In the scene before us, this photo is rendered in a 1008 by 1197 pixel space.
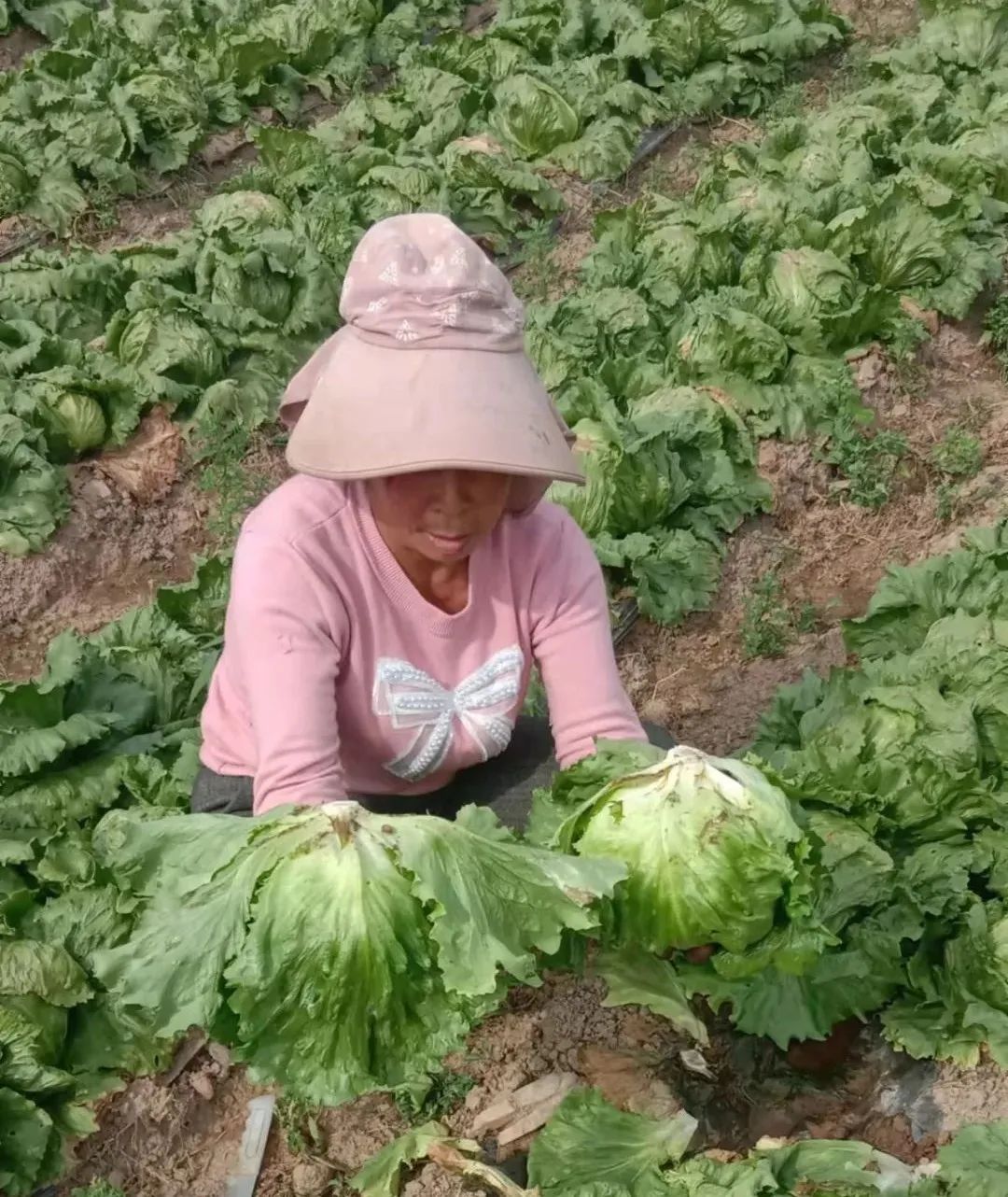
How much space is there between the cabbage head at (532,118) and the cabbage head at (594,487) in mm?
4030

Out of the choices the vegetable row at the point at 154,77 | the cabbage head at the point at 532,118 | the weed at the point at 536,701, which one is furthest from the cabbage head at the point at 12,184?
the weed at the point at 536,701

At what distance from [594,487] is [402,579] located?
8.60 feet

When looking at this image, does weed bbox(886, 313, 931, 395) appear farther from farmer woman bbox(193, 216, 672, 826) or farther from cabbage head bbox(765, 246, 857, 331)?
farmer woman bbox(193, 216, 672, 826)

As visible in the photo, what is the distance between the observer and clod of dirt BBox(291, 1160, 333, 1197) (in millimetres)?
3260

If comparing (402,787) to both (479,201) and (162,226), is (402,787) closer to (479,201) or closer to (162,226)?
(479,201)

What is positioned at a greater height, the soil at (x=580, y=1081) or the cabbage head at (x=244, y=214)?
the cabbage head at (x=244, y=214)

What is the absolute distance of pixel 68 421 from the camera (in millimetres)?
5699

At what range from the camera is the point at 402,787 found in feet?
10.7

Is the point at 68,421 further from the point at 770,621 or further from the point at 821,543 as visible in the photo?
the point at 821,543

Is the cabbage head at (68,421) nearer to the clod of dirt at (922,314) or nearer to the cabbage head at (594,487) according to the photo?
the cabbage head at (594,487)

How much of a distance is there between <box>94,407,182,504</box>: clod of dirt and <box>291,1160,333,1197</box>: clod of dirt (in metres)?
3.53

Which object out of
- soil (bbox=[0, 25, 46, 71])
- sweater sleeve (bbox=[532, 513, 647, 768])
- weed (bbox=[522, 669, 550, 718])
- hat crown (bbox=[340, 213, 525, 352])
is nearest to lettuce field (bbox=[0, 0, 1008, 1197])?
soil (bbox=[0, 25, 46, 71])

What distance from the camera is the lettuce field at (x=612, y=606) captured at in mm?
2316

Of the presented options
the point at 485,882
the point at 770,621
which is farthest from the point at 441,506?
the point at 770,621
